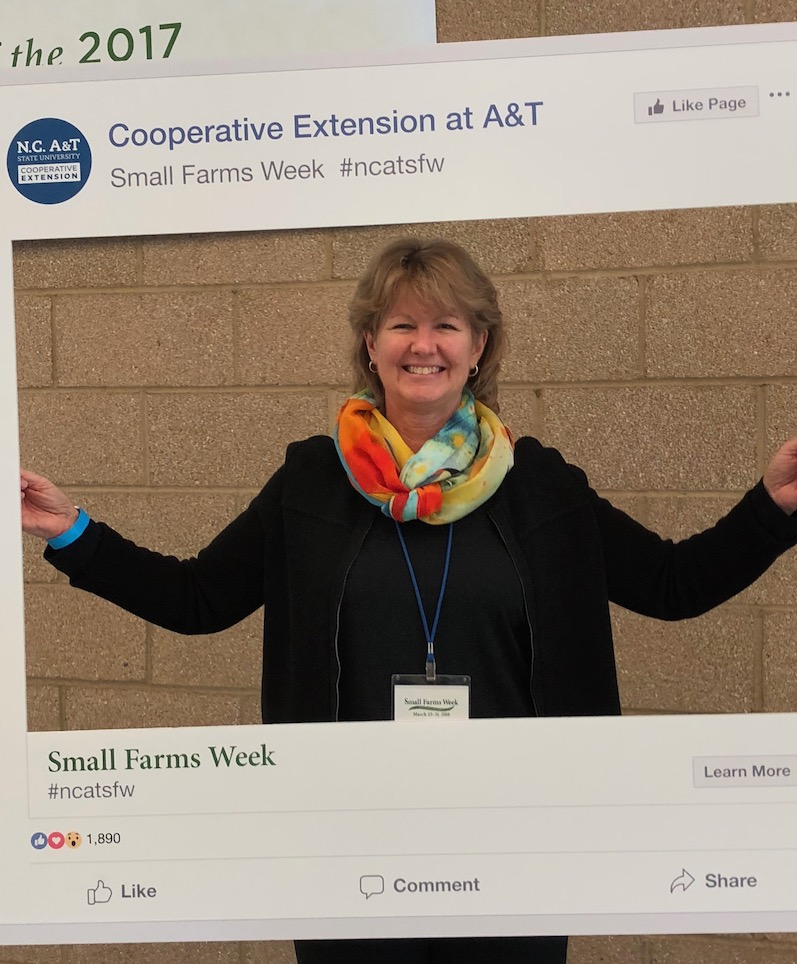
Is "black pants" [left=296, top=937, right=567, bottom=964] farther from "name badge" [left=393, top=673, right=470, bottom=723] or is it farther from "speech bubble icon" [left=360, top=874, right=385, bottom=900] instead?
"name badge" [left=393, top=673, right=470, bottom=723]

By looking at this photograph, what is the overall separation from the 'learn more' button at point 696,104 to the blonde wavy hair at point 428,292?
25 cm

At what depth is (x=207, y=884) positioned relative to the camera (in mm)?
965

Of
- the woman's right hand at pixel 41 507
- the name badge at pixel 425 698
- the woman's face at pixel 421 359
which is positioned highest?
the woman's face at pixel 421 359

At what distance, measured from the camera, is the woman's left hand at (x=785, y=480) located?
98 centimetres

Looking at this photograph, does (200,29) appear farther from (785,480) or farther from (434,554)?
(785,480)

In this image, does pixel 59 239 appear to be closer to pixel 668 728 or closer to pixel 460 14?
pixel 460 14

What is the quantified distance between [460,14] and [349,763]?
43.8 inches

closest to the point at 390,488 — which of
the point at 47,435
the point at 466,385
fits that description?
the point at 466,385

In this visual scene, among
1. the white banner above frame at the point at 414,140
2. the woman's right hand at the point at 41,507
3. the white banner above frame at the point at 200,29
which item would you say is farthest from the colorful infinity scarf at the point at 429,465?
the white banner above frame at the point at 200,29

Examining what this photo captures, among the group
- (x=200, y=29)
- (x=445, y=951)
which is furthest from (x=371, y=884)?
(x=200, y=29)

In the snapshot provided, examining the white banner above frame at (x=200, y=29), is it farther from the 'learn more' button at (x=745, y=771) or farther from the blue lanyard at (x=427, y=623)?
the 'learn more' button at (x=745, y=771)

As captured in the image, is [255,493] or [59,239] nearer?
[59,239]

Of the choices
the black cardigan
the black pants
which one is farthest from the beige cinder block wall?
the black pants

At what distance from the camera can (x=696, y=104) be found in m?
0.91
